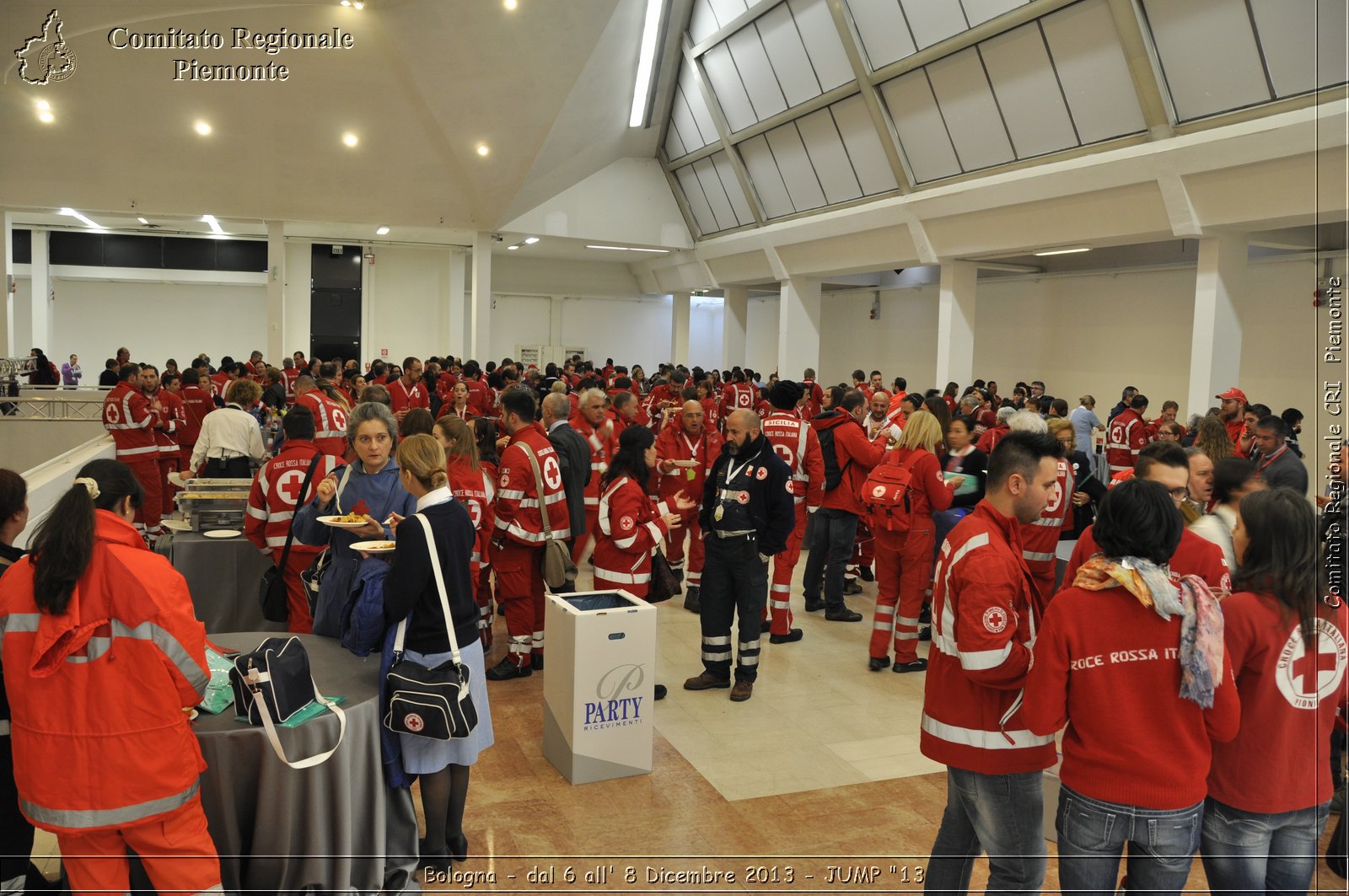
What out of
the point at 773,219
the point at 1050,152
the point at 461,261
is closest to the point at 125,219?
the point at 461,261

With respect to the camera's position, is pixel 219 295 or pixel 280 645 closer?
pixel 280 645

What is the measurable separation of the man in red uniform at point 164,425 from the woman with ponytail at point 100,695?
8.10m

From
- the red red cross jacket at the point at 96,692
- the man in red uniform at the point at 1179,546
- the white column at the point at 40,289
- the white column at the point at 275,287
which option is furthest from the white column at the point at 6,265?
the man in red uniform at the point at 1179,546

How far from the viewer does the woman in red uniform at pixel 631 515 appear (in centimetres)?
556

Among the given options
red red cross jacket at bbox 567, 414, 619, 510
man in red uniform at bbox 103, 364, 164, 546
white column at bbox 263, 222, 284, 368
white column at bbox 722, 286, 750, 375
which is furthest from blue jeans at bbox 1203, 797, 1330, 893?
white column at bbox 722, 286, 750, 375

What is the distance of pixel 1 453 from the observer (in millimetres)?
13312

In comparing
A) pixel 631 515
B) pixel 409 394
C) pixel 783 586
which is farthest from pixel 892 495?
pixel 409 394

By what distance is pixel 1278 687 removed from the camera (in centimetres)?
272

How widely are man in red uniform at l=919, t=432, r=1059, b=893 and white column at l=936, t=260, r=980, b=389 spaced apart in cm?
1533

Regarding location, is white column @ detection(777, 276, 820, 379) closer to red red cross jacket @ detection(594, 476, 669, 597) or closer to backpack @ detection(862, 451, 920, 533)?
backpack @ detection(862, 451, 920, 533)

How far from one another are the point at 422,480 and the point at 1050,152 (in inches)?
534

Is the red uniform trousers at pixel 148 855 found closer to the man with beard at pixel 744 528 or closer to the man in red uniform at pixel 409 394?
the man with beard at pixel 744 528

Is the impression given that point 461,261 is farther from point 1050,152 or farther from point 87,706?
point 87,706

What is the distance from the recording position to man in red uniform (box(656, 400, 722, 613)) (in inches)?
284
